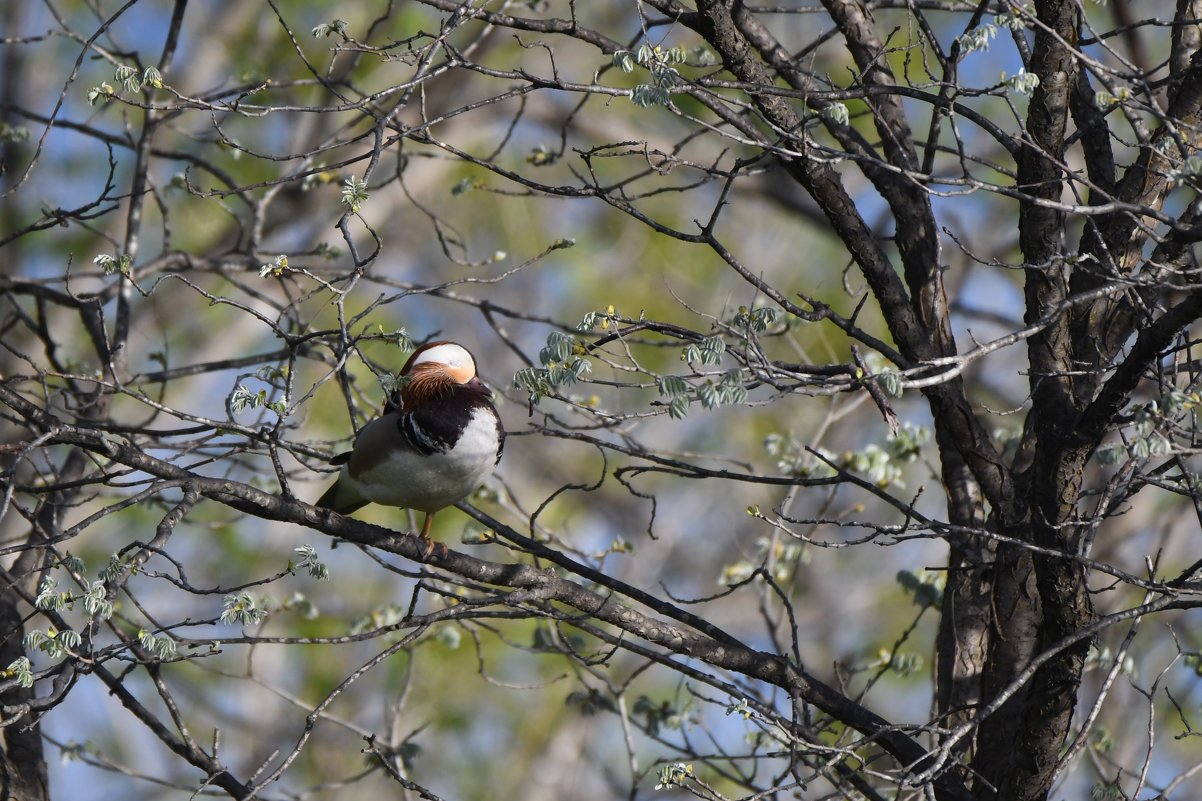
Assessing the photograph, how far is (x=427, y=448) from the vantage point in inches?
156

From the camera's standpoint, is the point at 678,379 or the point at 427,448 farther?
the point at 427,448

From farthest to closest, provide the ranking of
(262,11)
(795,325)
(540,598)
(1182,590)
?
(262,11) → (795,325) → (540,598) → (1182,590)

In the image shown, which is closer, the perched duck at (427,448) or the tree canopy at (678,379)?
the tree canopy at (678,379)

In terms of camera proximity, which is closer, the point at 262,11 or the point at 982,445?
the point at 982,445

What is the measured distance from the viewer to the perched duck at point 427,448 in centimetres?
397

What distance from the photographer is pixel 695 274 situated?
14922 mm

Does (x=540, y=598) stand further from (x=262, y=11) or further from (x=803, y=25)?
(x=803, y=25)

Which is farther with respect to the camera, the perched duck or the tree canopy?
the perched duck

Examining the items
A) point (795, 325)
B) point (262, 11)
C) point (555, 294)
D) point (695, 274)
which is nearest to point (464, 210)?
point (555, 294)

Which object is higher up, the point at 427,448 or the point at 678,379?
the point at 427,448

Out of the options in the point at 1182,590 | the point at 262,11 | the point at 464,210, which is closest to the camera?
the point at 1182,590

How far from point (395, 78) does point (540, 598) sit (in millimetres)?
8063

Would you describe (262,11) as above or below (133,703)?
above

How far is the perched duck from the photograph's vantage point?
397cm
